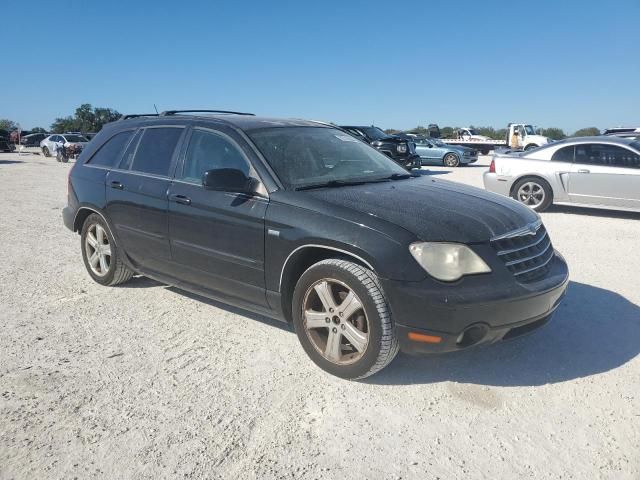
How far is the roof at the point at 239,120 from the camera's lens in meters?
4.05

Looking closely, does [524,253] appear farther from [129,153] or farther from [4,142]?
[4,142]

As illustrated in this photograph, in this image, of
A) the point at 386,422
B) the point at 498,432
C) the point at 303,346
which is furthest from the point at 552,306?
the point at 303,346

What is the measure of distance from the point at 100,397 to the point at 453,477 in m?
2.00

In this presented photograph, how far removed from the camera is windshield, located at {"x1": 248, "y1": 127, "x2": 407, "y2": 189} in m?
3.72

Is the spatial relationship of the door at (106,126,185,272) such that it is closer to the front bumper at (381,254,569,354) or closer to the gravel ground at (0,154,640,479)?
the gravel ground at (0,154,640,479)

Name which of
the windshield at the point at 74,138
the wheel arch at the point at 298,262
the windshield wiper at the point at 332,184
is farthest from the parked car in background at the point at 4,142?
the wheel arch at the point at 298,262

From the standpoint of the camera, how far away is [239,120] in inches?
165

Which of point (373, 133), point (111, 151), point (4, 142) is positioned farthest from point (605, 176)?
point (4, 142)

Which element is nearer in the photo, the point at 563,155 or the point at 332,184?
the point at 332,184

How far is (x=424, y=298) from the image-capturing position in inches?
113

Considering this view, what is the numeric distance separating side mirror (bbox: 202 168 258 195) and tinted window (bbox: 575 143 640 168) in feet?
25.8

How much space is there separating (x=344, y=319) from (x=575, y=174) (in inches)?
308

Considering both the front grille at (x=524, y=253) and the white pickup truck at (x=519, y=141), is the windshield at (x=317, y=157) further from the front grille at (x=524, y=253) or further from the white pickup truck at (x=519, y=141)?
the white pickup truck at (x=519, y=141)

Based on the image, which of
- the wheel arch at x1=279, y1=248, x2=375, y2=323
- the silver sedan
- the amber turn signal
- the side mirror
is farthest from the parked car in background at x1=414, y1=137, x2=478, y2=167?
the amber turn signal
